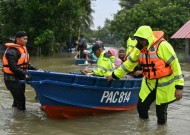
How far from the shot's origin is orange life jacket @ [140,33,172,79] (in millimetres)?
6336

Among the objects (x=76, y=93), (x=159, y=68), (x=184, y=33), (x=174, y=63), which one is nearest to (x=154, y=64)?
(x=159, y=68)

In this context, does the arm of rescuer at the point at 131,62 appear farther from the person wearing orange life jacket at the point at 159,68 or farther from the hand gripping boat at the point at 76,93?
the hand gripping boat at the point at 76,93

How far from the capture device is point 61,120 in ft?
25.0

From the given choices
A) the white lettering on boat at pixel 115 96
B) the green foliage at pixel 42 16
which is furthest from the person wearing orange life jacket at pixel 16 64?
the green foliage at pixel 42 16

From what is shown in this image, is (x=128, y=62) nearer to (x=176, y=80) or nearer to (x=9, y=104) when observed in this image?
(x=176, y=80)

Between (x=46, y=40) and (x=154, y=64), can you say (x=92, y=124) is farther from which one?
(x=46, y=40)

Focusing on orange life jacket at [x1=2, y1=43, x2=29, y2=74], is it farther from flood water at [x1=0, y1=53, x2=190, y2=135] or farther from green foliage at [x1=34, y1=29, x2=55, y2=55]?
green foliage at [x1=34, y1=29, x2=55, y2=55]

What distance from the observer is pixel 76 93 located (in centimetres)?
739

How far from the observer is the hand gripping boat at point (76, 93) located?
7.08 meters

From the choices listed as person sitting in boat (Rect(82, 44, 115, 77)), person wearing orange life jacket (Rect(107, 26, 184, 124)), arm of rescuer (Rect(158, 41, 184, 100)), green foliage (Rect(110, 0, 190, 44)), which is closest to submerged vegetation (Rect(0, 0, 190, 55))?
green foliage (Rect(110, 0, 190, 44))

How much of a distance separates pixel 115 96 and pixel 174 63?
216 centimetres

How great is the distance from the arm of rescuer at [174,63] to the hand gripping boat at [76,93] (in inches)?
64.9

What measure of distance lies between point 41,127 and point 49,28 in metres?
21.1

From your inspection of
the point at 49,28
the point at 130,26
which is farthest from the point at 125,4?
the point at 49,28
